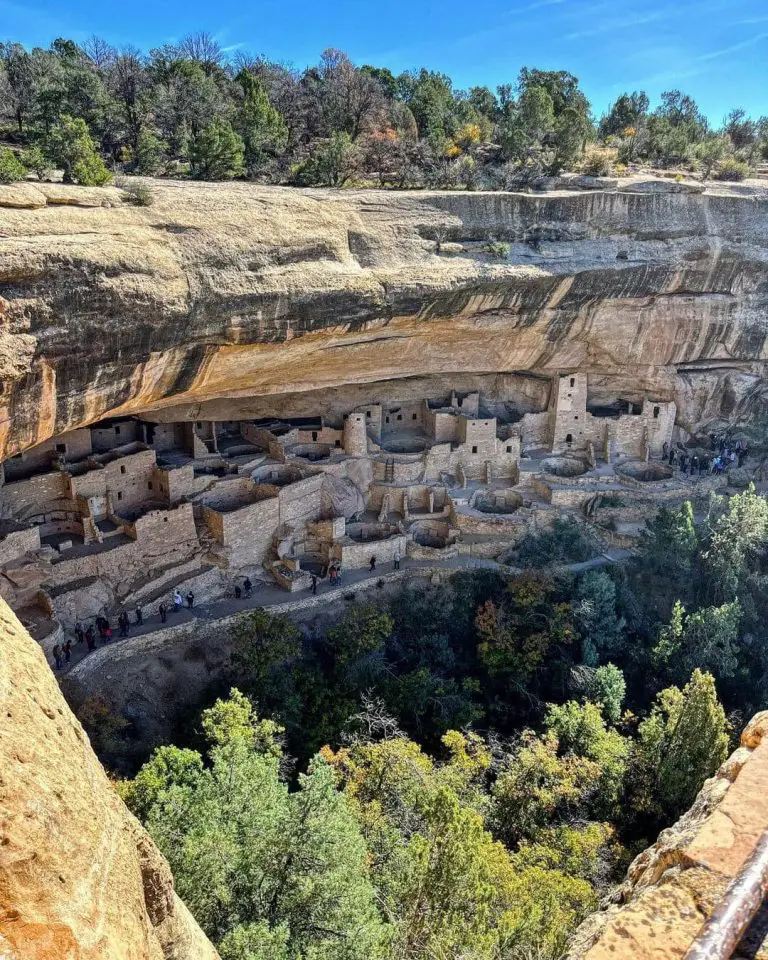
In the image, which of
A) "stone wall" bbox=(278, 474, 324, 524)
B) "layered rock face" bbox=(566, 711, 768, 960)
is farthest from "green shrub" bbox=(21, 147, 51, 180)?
"layered rock face" bbox=(566, 711, 768, 960)

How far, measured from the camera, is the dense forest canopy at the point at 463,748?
8227mm

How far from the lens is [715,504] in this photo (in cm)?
1909

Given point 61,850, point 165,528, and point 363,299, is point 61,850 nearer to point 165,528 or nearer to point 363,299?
point 363,299

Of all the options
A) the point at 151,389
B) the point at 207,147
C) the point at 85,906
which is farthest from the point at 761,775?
the point at 207,147

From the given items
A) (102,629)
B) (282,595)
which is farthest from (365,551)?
(102,629)

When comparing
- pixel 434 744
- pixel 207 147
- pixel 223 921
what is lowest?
pixel 434 744

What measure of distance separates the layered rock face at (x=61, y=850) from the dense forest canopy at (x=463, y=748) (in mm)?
4273

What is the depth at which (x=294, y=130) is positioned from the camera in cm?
2102

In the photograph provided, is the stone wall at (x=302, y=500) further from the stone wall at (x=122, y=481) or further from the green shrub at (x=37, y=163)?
the green shrub at (x=37, y=163)

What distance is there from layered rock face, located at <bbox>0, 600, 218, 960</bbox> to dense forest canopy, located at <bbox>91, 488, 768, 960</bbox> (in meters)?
4.27

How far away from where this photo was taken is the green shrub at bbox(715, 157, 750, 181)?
19.8 metres

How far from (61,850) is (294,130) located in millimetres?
21460

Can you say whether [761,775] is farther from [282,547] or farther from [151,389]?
[282,547]

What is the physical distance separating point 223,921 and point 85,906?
236 inches
